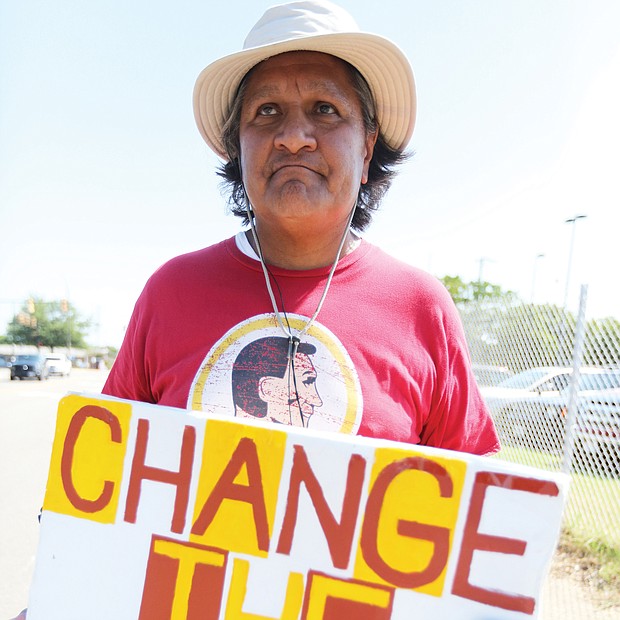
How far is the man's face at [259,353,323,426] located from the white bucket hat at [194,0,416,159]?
0.78 m

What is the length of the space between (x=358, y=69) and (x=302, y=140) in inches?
14.0

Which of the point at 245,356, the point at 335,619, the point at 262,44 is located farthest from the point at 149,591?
the point at 262,44

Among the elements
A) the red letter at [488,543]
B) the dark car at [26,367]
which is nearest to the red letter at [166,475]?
the red letter at [488,543]

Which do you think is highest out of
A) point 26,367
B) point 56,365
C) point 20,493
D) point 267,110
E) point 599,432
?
point 267,110

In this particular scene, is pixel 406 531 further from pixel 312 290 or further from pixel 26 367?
pixel 26 367

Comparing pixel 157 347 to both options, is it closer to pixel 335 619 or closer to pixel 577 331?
pixel 335 619

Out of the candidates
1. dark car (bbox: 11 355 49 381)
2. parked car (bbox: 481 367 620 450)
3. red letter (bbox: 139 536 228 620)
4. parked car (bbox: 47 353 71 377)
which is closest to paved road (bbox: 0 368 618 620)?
red letter (bbox: 139 536 228 620)

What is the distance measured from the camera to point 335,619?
106cm

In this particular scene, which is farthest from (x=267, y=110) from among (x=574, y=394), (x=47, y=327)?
(x=47, y=327)

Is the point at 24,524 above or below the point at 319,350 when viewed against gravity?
below

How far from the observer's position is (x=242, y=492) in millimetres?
1117

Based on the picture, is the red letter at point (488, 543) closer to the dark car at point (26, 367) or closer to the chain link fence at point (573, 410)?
the chain link fence at point (573, 410)

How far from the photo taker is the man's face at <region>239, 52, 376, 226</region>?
1.32m

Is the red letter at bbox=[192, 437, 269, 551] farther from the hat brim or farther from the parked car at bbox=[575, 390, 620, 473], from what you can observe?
the parked car at bbox=[575, 390, 620, 473]
